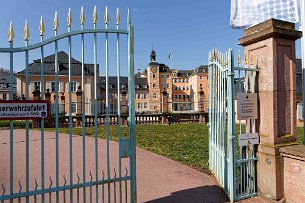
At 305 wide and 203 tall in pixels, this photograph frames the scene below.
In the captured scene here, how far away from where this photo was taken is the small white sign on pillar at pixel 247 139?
4527mm

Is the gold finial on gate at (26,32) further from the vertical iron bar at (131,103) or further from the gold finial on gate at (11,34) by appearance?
the vertical iron bar at (131,103)

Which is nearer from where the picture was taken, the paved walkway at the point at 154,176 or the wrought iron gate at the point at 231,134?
the wrought iron gate at the point at 231,134

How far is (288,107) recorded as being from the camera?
181 inches

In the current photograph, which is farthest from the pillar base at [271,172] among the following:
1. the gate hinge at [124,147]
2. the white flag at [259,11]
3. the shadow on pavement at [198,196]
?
the gate hinge at [124,147]

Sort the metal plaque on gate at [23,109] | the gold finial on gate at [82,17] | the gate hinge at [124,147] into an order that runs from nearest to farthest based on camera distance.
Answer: the metal plaque on gate at [23,109] → the gold finial on gate at [82,17] → the gate hinge at [124,147]

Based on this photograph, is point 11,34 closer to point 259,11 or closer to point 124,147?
point 124,147

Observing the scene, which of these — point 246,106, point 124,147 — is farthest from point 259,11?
point 124,147

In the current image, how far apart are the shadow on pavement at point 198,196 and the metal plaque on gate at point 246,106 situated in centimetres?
165

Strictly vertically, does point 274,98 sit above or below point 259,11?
below

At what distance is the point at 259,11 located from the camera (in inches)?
198

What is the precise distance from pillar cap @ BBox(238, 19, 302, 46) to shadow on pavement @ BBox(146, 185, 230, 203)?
3.23 metres

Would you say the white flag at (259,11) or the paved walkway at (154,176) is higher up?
the white flag at (259,11)

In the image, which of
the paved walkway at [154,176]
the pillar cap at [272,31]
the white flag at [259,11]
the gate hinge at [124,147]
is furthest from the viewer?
the white flag at [259,11]

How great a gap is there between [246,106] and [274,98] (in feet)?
1.70
